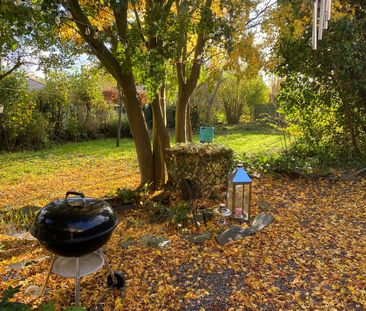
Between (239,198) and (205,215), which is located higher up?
(239,198)

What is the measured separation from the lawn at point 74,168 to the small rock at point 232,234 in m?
2.59

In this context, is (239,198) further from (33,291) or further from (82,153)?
(82,153)

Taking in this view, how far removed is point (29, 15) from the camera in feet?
10.3

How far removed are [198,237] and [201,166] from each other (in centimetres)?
82

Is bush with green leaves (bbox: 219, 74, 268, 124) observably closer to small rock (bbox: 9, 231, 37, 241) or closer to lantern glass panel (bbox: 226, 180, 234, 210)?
lantern glass panel (bbox: 226, 180, 234, 210)

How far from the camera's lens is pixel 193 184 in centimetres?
399

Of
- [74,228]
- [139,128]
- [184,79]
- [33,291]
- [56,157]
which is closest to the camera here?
[74,228]

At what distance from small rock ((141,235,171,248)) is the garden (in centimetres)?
2

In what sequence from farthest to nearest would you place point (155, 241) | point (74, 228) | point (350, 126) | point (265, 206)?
point (350, 126) < point (265, 206) < point (155, 241) < point (74, 228)

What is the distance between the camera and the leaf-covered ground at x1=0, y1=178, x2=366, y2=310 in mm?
2422

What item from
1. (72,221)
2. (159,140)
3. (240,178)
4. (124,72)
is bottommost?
(240,178)

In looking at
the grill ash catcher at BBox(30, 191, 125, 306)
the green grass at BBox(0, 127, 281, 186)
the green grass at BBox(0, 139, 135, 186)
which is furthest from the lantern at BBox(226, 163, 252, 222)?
the green grass at BBox(0, 139, 135, 186)

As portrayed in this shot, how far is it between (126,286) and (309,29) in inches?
212

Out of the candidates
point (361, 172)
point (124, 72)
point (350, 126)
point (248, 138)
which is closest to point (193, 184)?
point (124, 72)
